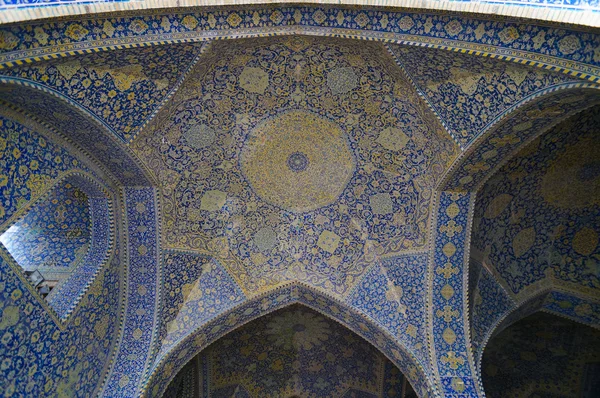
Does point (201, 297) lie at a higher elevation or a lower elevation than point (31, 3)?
higher

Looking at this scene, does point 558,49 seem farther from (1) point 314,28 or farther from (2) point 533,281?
(2) point 533,281

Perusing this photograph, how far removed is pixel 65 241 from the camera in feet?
21.7

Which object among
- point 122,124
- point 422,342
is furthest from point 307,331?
point 122,124

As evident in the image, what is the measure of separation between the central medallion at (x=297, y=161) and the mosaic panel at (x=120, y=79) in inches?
74.5

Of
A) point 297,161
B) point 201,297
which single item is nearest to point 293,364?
point 201,297

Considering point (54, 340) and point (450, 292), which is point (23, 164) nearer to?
point (54, 340)

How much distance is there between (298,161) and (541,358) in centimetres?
577

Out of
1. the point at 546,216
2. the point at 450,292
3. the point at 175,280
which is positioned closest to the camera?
the point at 450,292

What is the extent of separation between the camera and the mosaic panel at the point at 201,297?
20.2 ft

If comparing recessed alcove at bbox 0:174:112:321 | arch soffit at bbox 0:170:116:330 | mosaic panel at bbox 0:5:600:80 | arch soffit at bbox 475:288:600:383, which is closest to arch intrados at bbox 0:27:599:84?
mosaic panel at bbox 0:5:600:80

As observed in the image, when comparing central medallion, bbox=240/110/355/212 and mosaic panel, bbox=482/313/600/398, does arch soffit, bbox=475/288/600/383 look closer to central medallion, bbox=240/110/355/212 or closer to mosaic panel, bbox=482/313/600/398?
mosaic panel, bbox=482/313/600/398

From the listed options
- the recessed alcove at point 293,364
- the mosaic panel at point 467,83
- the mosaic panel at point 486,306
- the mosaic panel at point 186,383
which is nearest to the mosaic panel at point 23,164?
the mosaic panel at point 467,83

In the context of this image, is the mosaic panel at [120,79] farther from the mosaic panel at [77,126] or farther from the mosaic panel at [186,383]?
the mosaic panel at [186,383]

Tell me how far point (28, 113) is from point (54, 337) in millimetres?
2401
